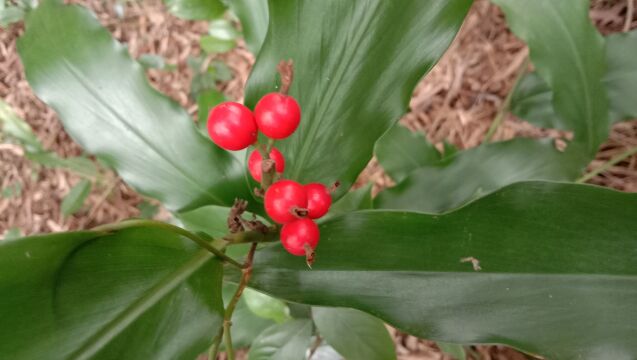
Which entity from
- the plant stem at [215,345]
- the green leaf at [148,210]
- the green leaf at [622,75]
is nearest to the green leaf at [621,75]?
the green leaf at [622,75]

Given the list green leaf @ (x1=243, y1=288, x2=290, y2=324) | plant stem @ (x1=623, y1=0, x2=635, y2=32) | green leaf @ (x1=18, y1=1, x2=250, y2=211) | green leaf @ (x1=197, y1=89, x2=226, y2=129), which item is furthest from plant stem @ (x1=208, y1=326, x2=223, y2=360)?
plant stem @ (x1=623, y1=0, x2=635, y2=32)

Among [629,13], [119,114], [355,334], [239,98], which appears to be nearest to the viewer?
[119,114]

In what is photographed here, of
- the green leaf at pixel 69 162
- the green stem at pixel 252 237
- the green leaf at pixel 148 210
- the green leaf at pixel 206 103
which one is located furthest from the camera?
the green leaf at pixel 148 210

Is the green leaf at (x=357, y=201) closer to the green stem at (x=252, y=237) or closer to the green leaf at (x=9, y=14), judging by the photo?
the green stem at (x=252, y=237)

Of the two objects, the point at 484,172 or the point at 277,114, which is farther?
the point at 484,172

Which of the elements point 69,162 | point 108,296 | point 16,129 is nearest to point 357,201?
point 108,296

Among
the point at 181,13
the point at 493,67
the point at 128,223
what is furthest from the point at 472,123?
the point at 128,223

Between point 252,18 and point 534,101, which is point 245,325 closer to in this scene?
point 252,18
